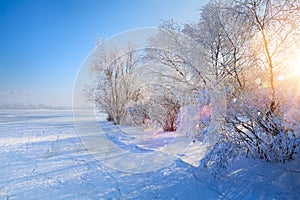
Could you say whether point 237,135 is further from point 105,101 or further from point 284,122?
point 105,101

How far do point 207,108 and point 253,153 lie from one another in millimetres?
1440

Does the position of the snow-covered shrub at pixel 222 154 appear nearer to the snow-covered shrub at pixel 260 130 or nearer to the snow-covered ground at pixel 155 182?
the snow-covered shrub at pixel 260 130

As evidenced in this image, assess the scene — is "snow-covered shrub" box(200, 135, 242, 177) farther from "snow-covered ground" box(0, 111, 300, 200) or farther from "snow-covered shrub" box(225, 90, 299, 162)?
"snow-covered ground" box(0, 111, 300, 200)

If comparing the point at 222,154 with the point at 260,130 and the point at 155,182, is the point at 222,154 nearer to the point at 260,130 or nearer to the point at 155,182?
the point at 260,130

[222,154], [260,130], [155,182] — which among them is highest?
[260,130]

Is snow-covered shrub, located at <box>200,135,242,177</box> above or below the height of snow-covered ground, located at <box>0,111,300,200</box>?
above

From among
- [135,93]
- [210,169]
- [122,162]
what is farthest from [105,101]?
[210,169]

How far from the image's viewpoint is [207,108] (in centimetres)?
463

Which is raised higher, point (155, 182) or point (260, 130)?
point (260, 130)

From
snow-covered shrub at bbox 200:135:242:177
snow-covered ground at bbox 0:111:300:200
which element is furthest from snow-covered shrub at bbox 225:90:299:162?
snow-covered ground at bbox 0:111:300:200

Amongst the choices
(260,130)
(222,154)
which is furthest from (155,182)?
(260,130)

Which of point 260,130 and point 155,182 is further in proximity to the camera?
point 155,182

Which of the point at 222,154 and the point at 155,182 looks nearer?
the point at 222,154

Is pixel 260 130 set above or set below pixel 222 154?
above
